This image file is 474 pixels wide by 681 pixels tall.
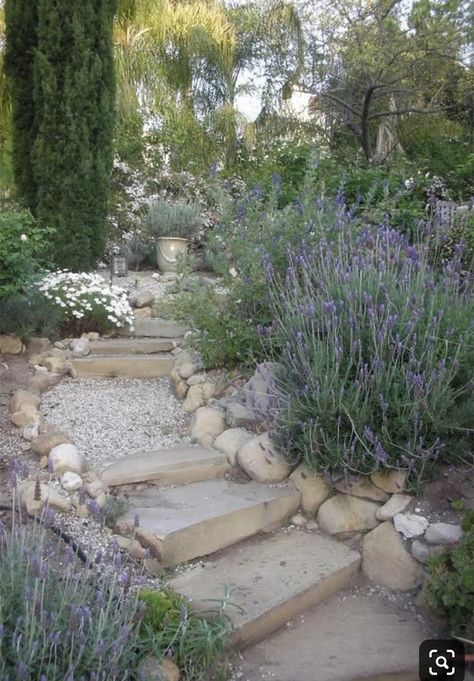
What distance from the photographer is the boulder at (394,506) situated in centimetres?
283

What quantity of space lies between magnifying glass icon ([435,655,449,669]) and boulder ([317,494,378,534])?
709 millimetres

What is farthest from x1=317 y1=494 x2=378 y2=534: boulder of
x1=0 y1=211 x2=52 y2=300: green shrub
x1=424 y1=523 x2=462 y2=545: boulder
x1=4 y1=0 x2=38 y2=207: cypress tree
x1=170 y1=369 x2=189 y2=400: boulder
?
x1=4 y1=0 x2=38 y2=207: cypress tree

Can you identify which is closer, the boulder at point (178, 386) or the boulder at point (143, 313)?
the boulder at point (178, 386)

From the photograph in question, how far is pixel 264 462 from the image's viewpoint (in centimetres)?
319

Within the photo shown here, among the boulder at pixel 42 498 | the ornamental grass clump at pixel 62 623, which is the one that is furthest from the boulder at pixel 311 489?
the ornamental grass clump at pixel 62 623

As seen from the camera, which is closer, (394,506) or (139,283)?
(394,506)

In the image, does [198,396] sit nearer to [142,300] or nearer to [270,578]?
[270,578]

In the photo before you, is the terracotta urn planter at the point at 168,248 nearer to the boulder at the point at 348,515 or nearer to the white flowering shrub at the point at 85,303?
the white flowering shrub at the point at 85,303

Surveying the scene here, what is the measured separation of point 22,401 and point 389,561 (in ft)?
6.79

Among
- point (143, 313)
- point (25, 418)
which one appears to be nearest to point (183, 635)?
point (25, 418)

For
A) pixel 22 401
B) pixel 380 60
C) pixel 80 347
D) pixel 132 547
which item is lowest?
pixel 132 547

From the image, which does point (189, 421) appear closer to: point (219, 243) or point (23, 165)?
point (219, 243)

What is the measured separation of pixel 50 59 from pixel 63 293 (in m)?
2.34

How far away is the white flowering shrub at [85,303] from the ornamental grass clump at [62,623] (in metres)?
3.15
